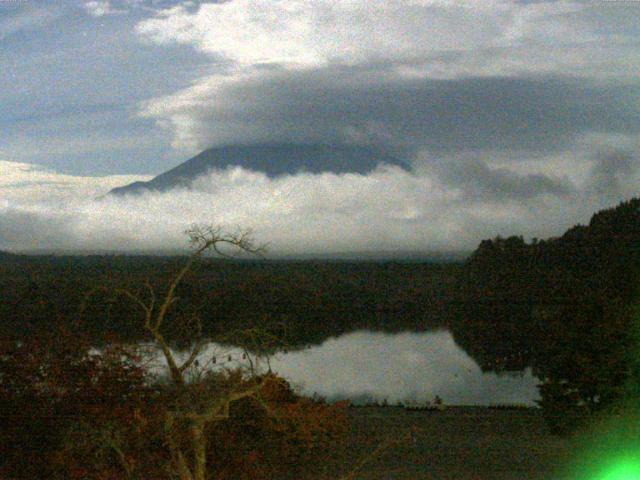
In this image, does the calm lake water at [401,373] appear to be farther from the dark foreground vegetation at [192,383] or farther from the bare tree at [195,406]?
the bare tree at [195,406]

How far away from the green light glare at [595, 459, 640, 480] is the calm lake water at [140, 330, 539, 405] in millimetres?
8703

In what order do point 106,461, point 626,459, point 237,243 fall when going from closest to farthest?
point 237,243 < point 106,461 < point 626,459

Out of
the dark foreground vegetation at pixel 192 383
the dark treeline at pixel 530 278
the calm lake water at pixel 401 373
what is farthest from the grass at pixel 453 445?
the dark treeline at pixel 530 278

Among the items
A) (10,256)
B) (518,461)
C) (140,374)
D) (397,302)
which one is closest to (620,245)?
(397,302)

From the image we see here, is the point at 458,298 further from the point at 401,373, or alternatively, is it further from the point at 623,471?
the point at 623,471

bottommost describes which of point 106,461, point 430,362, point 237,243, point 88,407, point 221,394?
point 430,362

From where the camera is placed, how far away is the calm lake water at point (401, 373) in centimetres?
2155

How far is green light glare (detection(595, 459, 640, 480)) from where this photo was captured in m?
9.42

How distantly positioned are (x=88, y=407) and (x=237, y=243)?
303 cm

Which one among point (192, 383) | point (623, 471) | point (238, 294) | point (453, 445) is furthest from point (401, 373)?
point (192, 383)

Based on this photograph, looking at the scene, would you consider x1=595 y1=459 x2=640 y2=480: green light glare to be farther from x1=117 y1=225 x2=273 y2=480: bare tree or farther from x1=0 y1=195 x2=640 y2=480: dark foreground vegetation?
x1=117 y1=225 x2=273 y2=480: bare tree

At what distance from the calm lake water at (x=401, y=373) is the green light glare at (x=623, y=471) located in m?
8.70

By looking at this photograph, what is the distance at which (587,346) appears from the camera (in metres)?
12.9

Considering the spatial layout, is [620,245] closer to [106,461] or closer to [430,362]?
[430,362]
